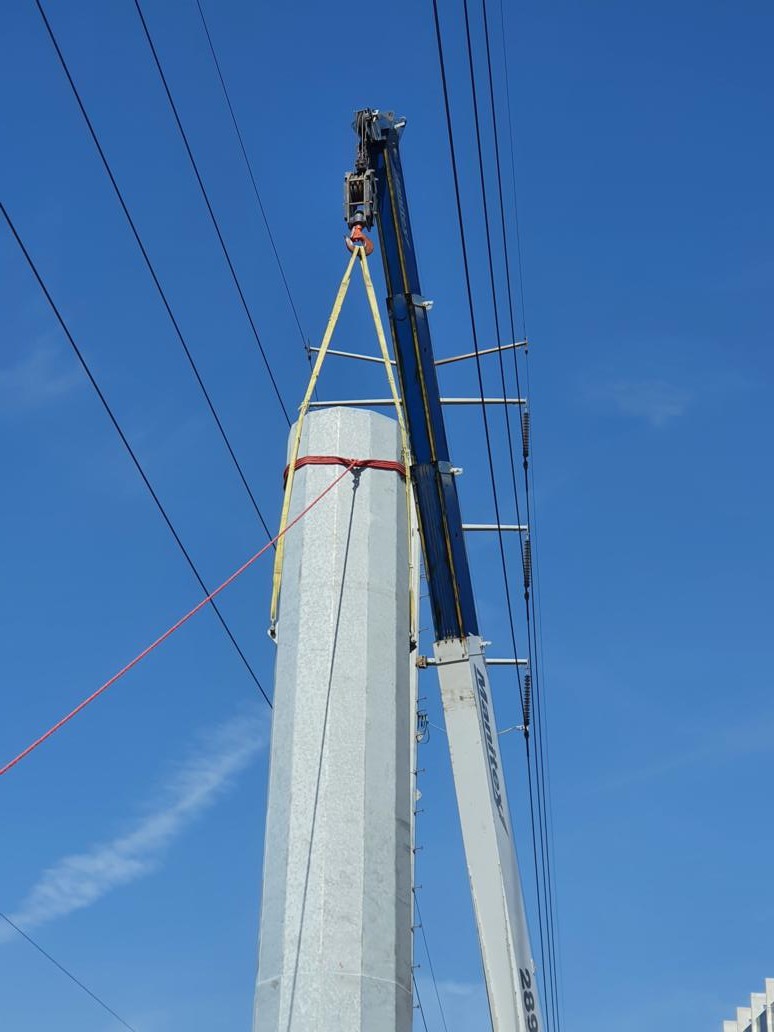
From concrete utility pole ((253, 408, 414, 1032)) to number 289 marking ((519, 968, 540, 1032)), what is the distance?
4.21ft

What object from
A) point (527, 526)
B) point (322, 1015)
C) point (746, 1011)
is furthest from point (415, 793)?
point (746, 1011)

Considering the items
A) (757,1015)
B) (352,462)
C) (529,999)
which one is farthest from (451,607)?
(757,1015)

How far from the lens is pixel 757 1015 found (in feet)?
153

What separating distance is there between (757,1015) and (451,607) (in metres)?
37.6

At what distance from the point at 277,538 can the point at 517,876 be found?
13.7 ft

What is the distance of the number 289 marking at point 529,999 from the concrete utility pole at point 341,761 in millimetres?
1284

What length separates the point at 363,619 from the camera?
13203 mm

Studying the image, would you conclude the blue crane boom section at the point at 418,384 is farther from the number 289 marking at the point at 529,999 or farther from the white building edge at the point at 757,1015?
the white building edge at the point at 757,1015

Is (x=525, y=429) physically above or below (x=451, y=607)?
above

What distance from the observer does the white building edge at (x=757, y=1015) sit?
45.1 metres

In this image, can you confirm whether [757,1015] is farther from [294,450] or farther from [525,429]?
[294,450]

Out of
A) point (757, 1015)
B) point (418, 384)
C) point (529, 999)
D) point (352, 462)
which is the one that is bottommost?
point (529, 999)

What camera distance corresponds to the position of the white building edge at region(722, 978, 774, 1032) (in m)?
45.1

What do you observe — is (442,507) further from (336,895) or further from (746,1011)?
(746,1011)
